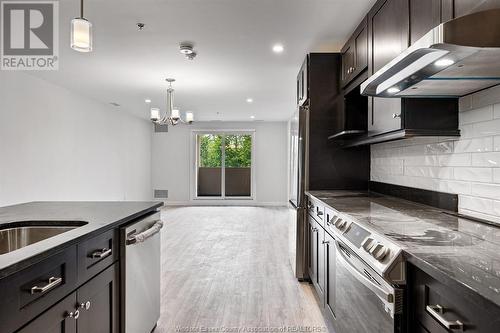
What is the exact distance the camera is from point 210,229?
617 centimetres

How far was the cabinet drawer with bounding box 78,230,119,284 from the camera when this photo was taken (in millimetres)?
1448

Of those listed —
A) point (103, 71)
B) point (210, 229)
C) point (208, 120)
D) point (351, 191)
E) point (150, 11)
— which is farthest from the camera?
point (208, 120)

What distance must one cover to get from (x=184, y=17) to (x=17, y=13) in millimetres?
1444

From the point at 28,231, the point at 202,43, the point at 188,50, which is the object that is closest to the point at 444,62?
the point at 28,231

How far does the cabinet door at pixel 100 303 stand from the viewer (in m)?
1.45

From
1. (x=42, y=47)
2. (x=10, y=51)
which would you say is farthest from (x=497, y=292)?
(x=10, y=51)

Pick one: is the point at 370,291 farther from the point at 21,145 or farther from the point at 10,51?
the point at 21,145

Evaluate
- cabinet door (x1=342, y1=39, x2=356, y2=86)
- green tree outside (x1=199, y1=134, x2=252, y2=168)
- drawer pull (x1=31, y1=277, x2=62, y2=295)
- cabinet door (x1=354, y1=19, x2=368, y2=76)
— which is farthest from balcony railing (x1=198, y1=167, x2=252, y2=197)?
drawer pull (x1=31, y1=277, x2=62, y2=295)

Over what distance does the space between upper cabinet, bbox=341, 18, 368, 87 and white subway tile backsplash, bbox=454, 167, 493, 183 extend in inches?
44.4

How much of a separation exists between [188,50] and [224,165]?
21.6ft

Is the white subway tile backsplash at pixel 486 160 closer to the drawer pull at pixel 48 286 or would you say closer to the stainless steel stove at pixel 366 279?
the stainless steel stove at pixel 366 279

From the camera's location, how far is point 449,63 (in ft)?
4.60

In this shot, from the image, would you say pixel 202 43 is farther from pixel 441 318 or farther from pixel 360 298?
pixel 441 318

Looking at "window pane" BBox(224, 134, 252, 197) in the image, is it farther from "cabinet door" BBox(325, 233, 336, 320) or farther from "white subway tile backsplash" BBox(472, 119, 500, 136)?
"white subway tile backsplash" BBox(472, 119, 500, 136)
